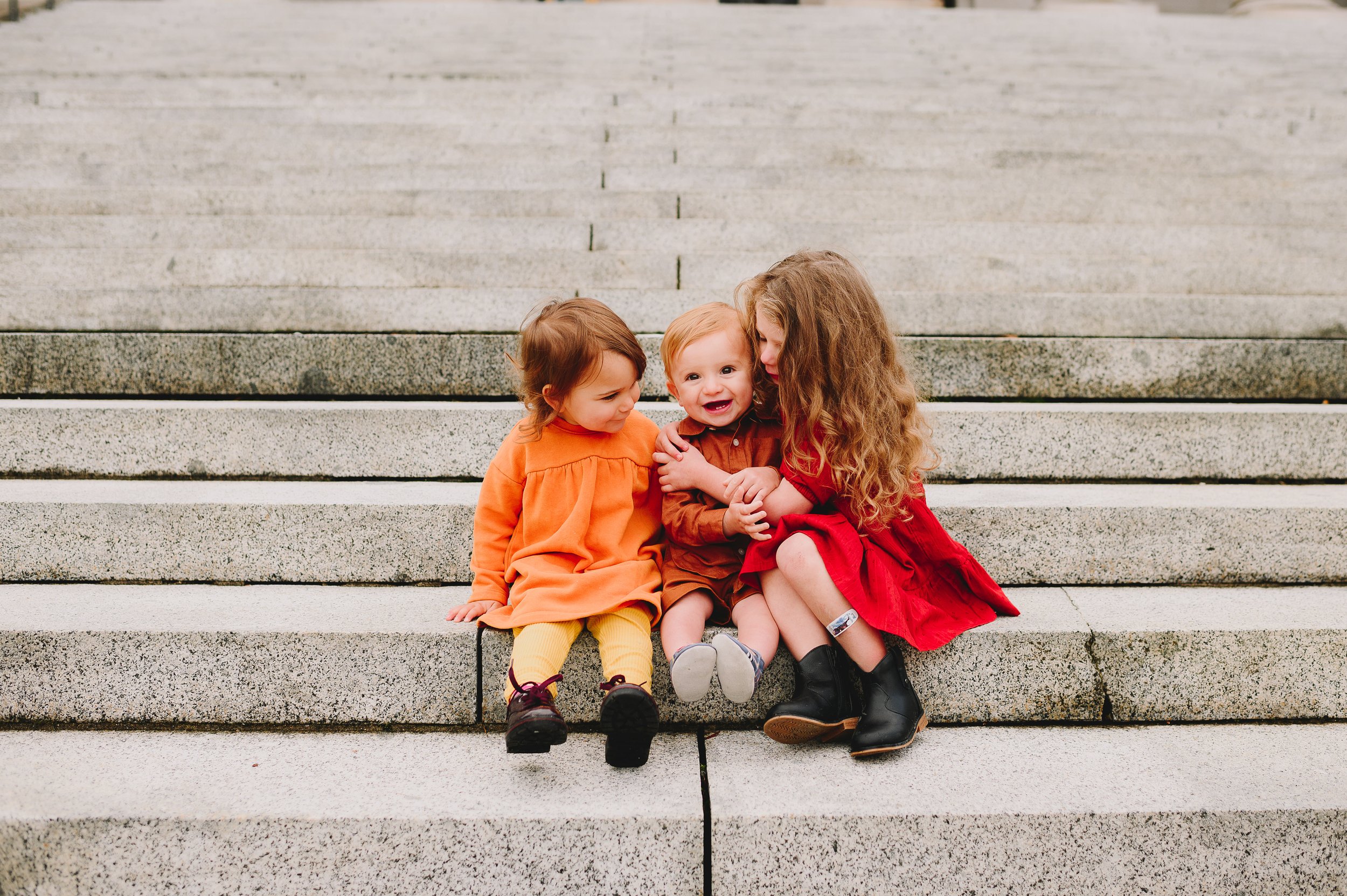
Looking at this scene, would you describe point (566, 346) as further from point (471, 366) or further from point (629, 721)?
point (471, 366)

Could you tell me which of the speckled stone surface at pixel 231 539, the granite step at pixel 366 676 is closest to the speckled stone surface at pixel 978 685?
the granite step at pixel 366 676

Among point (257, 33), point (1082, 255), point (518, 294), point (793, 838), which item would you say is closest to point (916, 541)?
point (793, 838)

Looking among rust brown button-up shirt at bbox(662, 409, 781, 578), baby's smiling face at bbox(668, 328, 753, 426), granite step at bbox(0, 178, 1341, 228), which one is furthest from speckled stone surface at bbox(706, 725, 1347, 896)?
granite step at bbox(0, 178, 1341, 228)

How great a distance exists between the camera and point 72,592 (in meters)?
2.26

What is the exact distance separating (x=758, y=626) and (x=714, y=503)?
34cm

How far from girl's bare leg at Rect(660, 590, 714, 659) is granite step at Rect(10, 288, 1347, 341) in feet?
4.52

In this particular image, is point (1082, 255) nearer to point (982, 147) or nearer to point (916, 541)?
point (982, 147)

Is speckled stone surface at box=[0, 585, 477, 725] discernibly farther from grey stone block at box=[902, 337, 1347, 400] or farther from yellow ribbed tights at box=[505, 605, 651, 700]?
grey stone block at box=[902, 337, 1347, 400]

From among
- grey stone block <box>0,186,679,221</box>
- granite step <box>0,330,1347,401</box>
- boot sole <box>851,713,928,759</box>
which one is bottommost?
boot sole <box>851,713,928,759</box>

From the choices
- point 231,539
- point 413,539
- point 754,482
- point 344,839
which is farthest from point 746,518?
point 231,539

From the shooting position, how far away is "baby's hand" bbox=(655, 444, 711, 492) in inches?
83.1

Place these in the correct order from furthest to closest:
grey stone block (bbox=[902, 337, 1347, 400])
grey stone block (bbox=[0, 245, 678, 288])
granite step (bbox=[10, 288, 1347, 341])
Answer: grey stone block (bbox=[0, 245, 678, 288])
granite step (bbox=[10, 288, 1347, 341])
grey stone block (bbox=[902, 337, 1347, 400])

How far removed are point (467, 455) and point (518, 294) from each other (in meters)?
0.89

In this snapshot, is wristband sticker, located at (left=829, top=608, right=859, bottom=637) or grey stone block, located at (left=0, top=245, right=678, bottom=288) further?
grey stone block, located at (left=0, top=245, right=678, bottom=288)
